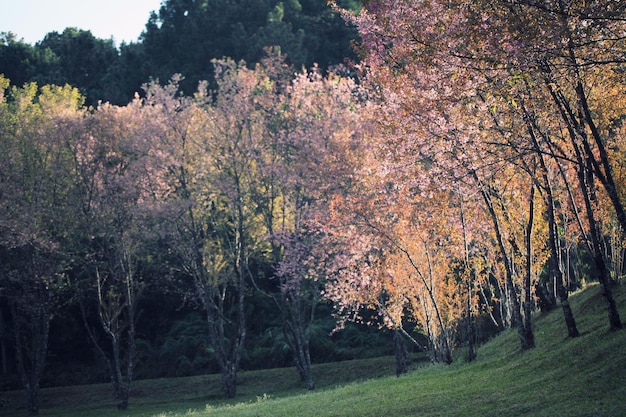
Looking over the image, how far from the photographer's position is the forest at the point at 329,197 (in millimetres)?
14274

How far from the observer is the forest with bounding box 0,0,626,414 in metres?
14.3

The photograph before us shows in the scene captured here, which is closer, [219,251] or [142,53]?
[219,251]

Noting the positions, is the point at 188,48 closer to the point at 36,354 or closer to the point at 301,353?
the point at 36,354

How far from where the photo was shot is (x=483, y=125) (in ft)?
54.2

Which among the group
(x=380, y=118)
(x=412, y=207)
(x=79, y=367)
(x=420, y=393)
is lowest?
(x=420, y=393)

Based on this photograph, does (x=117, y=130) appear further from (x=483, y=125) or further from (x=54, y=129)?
(x=483, y=125)

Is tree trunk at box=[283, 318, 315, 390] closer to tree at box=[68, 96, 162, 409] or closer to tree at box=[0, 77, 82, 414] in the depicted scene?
tree at box=[68, 96, 162, 409]

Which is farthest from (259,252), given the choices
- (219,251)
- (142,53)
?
(142,53)

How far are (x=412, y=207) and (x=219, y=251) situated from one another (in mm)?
16927

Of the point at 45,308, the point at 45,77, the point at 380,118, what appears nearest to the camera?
the point at 380,118

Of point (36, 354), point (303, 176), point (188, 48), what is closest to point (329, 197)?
point (303, 176)

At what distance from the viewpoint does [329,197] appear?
29891mm

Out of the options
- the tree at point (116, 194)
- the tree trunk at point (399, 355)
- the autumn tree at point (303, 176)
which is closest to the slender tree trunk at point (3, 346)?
the tree at point (116, 194)

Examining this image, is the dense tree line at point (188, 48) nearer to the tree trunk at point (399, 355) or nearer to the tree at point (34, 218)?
the tree at point (34, 218)
